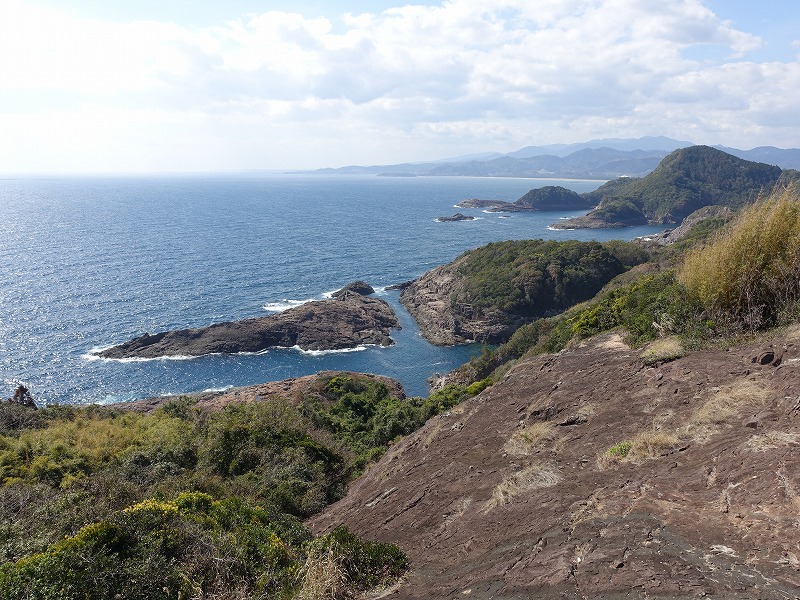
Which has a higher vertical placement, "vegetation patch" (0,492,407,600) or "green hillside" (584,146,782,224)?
"green hillside" (584,146,782,224)

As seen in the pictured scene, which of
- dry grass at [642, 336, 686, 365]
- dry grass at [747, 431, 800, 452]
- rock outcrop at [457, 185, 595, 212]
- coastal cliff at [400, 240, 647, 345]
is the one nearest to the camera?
dry grass at [747, 431, 800, 452]

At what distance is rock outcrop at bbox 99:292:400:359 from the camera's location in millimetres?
61031

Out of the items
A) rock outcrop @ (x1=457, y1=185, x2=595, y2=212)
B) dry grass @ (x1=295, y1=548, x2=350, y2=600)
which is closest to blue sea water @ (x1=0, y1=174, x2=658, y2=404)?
rock outcrop @ (x1=457, y1=185, x2=595, y2=212)

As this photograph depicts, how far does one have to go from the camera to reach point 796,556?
577cm

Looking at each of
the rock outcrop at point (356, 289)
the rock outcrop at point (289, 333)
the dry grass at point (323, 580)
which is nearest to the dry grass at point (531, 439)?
the dry grass at point (323, 580)

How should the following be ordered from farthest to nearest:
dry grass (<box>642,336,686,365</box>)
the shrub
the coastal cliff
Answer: the coastal cliff → dry grass (<box>642,336,686,365</box>) → the shrub

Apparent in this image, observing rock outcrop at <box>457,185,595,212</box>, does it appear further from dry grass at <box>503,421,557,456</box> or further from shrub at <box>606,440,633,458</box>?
shrub at <box>606,440,633,458</box>

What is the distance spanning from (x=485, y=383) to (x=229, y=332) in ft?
145

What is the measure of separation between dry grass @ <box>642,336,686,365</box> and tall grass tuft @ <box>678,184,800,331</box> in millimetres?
1371

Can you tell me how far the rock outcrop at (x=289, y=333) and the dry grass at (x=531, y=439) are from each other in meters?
53.7

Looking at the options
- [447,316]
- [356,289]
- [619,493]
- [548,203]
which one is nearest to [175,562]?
[619,493]

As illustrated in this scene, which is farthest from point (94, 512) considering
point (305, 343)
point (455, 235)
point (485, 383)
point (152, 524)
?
point (455, 235)

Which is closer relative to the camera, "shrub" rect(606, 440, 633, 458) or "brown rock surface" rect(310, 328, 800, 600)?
"brown rock surface" rect(310, 328, 800, 600)

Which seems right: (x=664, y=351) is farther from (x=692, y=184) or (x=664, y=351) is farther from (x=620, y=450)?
(x=692, y=184)
